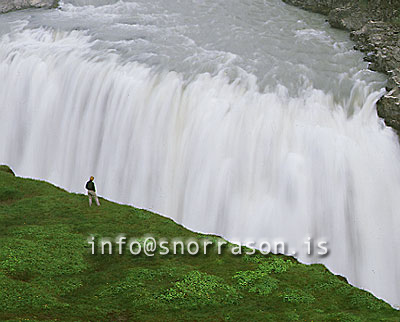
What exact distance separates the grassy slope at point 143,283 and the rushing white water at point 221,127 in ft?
19.0

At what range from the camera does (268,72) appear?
25297mm

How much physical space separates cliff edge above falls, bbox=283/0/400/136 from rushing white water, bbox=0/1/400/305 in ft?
2.05

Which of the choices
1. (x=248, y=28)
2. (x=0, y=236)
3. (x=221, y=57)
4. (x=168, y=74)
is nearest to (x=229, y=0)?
(x=248, y=28)

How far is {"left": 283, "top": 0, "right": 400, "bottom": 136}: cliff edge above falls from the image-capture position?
73.0ft

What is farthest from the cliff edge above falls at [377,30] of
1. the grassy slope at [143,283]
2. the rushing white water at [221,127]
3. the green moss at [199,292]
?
the green moss at [199,292]

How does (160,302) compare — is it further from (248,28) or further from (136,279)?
(248,28)

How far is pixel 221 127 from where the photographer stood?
894 inches

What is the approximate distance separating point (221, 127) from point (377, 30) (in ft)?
37.6

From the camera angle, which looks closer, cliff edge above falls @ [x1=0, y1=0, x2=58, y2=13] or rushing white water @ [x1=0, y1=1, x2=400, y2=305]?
rushing white water @ [x1=0, y1=1, x2=400, y2=305]

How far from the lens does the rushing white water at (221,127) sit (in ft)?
67.1

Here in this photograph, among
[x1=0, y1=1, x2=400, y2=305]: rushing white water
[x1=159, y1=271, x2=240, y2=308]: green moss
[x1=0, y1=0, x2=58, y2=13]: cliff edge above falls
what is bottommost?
[x1=159, y1=271, x2=240, y2=308]: green moss

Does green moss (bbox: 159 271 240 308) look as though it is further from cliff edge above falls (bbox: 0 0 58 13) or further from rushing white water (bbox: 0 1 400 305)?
cliff edge above falls (bbox: 0 0 58 13)

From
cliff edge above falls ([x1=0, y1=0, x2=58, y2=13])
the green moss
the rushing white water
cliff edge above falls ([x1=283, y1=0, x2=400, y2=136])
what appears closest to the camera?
the green moss

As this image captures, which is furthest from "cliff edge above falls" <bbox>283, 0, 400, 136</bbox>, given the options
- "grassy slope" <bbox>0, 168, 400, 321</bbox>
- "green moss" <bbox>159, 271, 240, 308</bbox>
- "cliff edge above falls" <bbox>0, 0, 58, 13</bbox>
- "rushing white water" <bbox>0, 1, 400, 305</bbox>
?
"cliff edge above falls" <bbox>0, 0, 58, 13</bbox>
